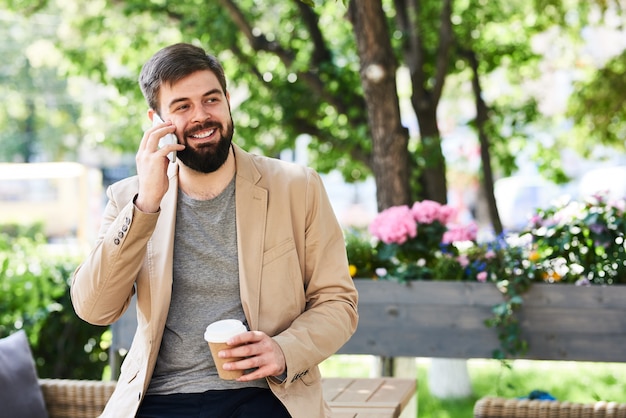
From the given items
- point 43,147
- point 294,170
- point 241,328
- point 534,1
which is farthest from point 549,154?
point 43,147

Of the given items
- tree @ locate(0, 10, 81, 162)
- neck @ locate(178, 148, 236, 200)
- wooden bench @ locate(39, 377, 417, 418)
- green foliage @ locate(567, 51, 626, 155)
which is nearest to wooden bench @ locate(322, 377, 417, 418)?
wooden bench @ locate(39, 377, 417, 418)

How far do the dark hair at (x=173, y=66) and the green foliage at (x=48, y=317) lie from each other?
2.62 m

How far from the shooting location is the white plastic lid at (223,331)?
2396 mm

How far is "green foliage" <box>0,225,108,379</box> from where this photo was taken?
202 inches

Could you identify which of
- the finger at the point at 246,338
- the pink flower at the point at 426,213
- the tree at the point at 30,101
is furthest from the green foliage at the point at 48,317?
the tree at the point at 30,101

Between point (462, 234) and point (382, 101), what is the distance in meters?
1.60

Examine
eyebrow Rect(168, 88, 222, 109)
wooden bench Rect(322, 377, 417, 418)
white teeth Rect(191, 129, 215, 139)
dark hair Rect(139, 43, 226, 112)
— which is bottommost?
wooden bench Rect(322, 377, 417, 418)

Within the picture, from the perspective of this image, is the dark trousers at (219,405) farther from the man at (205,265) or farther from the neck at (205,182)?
the neck at (205,182)

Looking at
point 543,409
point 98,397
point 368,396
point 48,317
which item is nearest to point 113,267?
point 98,397

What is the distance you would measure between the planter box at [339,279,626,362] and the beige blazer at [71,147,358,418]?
71.1 inches

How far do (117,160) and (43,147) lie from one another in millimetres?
5857

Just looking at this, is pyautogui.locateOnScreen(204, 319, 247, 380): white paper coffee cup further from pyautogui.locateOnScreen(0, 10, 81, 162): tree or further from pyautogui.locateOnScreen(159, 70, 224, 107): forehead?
pyautogui.locateOnScreen(0, 10, 81, 162): tree

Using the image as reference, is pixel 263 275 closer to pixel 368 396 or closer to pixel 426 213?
pixel 368 396

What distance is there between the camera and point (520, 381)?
7406 millimetres
